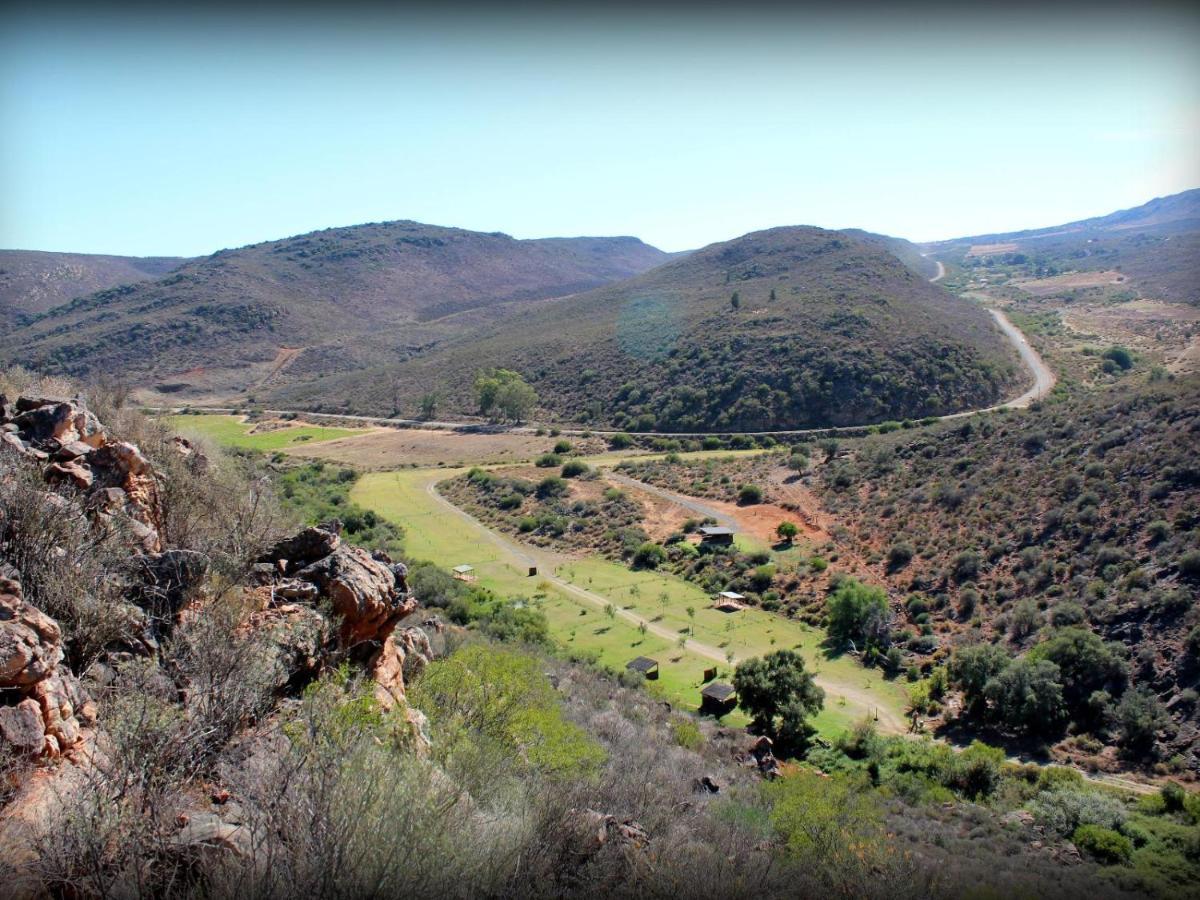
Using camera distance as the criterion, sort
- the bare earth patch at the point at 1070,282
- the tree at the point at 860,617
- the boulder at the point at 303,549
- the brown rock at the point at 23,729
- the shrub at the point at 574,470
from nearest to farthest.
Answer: the brown rock at the point at 23,729 < the boulder at the point at 303,549 < the tree at the point at 860,617 < the shrub at the point at 574,470 < the bare earth patch at the point at 1070,282

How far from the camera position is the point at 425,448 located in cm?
6806

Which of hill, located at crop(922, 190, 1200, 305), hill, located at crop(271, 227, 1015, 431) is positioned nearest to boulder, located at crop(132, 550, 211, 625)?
hill, located at crop(271, 227, 1015, 431)

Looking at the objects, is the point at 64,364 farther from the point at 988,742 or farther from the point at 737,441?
the point at 988,742

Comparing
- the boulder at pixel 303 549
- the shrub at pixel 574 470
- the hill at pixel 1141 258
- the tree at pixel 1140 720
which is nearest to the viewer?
Answer: the boulder at pixel 303 549

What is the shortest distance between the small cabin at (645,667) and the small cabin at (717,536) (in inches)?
563

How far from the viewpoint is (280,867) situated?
5.48 meters

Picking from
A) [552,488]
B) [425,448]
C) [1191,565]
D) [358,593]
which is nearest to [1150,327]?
[1191,565]

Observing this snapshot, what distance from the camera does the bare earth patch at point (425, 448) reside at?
62.7m

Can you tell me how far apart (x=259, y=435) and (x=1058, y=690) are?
6838cm

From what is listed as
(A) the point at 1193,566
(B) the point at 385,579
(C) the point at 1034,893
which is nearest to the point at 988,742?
(A) the point at 1193,566

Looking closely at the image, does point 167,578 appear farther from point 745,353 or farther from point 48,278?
point 48,278

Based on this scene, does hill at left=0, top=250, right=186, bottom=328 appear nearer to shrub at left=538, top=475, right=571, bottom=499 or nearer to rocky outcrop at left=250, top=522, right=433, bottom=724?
shrub at left=538, top=475, right=571, bottom=499

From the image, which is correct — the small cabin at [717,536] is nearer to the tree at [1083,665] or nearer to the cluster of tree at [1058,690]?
the cluster of tree at [1058,690]

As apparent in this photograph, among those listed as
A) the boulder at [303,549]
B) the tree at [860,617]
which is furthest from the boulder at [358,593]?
the tree at [860,617]
